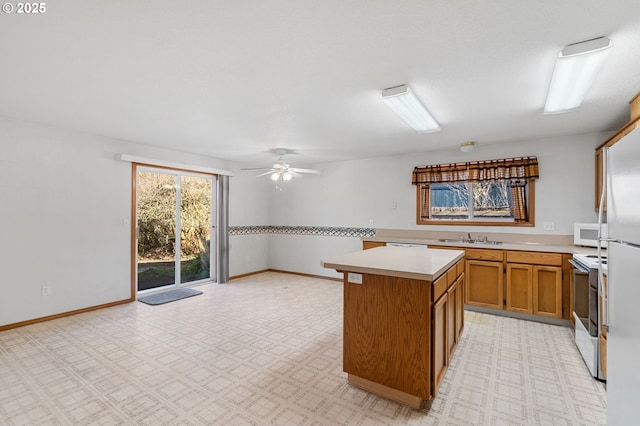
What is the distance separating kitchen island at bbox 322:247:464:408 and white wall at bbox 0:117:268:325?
11.7 feet

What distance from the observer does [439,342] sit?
2180mm

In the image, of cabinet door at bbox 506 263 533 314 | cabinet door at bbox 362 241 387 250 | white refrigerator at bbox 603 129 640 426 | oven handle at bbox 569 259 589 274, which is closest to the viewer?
white refrigerator at bbox 603 129 640 426

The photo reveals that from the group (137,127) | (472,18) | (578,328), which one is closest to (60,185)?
(137,127)

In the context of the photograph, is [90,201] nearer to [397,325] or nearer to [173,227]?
[173,227]

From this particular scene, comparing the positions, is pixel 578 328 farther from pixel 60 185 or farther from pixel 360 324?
pixel 60 185

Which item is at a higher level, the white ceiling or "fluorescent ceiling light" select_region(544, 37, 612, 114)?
the white ceiling

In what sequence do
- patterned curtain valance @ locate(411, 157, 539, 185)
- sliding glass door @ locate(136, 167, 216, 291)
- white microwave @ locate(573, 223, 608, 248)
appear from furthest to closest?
sliding glass door @ locate(136, 167, 216, 291) → patterned curtain valance @ locate(411, 157, 539, 185) → white microwave @ locate(573, 223, 608, 248)

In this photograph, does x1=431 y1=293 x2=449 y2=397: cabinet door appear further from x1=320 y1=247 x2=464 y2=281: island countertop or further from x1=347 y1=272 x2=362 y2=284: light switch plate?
x1=347 y1=272 x2=362 y2=284: light switch plate

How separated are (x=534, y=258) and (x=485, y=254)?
0.53 meters

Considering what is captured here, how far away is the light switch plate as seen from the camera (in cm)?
224

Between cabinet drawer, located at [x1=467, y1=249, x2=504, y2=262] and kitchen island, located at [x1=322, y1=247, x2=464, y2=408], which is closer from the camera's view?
kitchen island, located at [x1=322, y1=247, x2=464, y2=408]

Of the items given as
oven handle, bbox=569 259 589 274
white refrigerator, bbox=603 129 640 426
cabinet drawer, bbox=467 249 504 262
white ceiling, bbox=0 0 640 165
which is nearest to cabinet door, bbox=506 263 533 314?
cabinet drawer, bbox=467 249 504 262

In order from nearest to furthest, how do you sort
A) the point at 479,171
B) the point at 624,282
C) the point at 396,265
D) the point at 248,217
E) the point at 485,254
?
the point at 624,282 < the point at 396,265 < the point at 485,254 < the point at 479,171 < the point at 248,217

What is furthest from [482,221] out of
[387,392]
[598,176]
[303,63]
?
[303,63]
